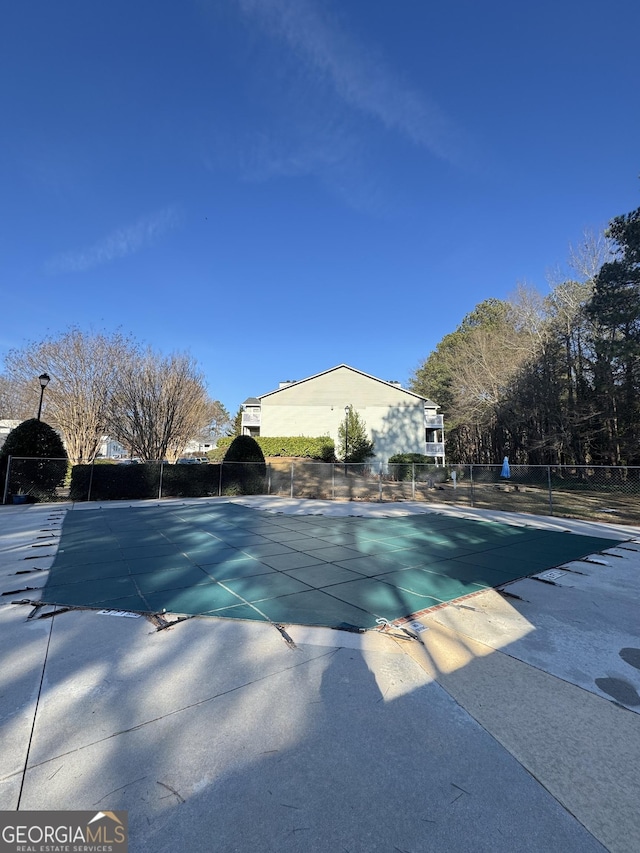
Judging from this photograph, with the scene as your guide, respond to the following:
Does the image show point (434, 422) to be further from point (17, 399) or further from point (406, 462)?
point (17, 399)

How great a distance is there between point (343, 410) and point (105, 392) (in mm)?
17753

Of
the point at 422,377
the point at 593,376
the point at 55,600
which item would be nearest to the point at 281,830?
the point at 55,600

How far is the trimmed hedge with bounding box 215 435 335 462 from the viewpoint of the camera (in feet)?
93.8

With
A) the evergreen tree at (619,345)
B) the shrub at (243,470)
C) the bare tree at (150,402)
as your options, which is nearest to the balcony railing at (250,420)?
the bare tree at (150,402)

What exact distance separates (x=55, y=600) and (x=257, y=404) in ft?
98.9

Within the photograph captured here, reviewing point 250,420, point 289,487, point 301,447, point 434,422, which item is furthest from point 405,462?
point 250,420

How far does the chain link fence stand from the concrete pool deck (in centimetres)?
936

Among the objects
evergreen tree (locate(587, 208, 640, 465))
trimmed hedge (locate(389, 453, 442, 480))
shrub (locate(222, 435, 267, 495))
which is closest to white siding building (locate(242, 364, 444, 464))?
trimmed hedge (locate(389, 453, 442, 480))

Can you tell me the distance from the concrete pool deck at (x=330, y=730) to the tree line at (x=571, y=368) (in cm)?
1838

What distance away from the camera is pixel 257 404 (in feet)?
111

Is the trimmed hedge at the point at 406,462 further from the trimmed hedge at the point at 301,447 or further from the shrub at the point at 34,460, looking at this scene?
the shrub at the point at 34,460

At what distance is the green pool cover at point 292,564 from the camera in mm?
4039

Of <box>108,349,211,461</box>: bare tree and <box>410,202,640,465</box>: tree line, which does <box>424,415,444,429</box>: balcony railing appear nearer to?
<box>410,202,640,465</box>: tree line

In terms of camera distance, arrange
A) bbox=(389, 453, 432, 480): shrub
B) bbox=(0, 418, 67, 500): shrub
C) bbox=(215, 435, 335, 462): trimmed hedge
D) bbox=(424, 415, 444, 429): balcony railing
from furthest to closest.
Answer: bbox=(424, 415, 444, 429): balcony railing < bbox=(215, 435, 335, 462): trimmed hedge < bbox=(389, 453, 432, 480): shrub < bbox=(0, 418, 67, 500): shrub
